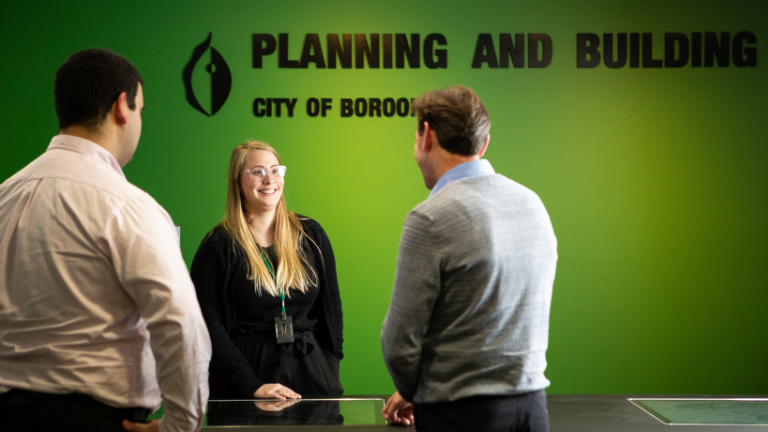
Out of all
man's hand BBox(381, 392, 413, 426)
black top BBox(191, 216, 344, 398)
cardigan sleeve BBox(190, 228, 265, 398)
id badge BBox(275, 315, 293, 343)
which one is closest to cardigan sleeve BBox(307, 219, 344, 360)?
black top BBox(191, 216, 344, 398)

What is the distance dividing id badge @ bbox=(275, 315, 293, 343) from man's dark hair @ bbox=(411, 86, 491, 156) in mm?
1062

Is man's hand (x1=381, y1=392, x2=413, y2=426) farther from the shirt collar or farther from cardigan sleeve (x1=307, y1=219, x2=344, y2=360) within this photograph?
the shirt collar

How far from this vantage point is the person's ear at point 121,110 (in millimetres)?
1310

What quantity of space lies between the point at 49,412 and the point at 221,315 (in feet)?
3.29

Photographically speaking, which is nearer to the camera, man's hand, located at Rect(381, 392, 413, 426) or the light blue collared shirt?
the light blue collared shirt

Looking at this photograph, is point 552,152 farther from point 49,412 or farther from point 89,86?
point 49,412

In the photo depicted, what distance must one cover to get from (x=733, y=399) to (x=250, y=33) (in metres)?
3.33

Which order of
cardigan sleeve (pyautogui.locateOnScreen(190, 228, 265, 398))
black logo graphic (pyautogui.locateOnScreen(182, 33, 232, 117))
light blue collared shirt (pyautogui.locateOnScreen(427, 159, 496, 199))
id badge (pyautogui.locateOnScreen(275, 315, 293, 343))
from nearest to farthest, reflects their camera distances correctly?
light blue collared shirt (pyautogui.locateOnScreen(427, 159, 496, 199))
cardigan sleeve (pyautogui.locateOnScreen(190, 228, 265, 398))
id badge (pyautogui.locateOnScreen(275, 315, 293, 343))
black logo graphic (pyautogui.locateOnScreen(182, 33, 232, 117))

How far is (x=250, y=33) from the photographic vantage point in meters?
3.91

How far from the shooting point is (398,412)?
1.61m

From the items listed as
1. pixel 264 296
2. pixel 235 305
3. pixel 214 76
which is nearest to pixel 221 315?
pixel 235 305

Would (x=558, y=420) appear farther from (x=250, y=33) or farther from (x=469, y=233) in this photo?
(x=250, y=33)

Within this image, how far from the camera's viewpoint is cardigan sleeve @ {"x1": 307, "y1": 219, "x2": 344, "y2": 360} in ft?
7.79

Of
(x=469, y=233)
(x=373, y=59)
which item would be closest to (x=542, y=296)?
(x=469, y=233)
